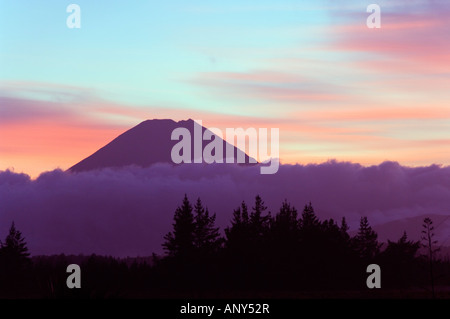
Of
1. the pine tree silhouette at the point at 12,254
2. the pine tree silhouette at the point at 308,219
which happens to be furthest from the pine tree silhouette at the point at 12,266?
the pine tree silhouette at the point at 308,219

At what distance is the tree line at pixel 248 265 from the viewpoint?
368ft

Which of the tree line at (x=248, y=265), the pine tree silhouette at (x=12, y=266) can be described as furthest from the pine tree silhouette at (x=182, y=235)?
the pine tree silhouette at (x=12, y=266)

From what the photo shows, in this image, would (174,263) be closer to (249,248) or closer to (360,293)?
(249,248)

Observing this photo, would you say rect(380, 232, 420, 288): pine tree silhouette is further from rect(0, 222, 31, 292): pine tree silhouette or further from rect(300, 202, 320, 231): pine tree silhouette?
rect(0, 222, 31, 292): pine tree silhouette

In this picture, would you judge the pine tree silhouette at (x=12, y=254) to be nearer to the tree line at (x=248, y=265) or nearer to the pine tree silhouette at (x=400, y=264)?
the tree line at (x=248, y=265)

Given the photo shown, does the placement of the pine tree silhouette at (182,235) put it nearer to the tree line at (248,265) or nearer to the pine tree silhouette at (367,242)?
the tree line at (248,265)

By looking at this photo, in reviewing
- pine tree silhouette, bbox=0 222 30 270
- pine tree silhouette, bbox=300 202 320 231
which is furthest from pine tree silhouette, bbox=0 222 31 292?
pine tree silhouette, bbox=300 202 320 231

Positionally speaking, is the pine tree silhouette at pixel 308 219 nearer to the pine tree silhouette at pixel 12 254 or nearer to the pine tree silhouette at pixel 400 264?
the pine tree silhouette at pixel 400 264

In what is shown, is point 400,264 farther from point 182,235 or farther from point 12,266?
point 12,266

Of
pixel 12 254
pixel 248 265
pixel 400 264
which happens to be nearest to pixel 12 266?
pixel 12 254

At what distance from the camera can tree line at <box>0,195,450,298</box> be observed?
368ft

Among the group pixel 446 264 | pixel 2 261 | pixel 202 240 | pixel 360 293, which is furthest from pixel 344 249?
pixel 2 261

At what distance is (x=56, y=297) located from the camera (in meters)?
42.7

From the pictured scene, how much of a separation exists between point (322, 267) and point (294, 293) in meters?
9.70
